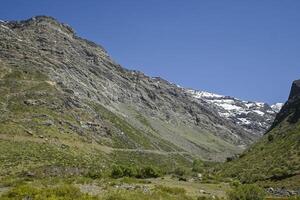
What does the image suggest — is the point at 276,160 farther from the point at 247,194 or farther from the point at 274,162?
the point at 247,194

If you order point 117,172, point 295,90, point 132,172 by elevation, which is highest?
point 295,90

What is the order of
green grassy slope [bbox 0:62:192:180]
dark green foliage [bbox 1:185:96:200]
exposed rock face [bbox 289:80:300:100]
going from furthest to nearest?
exposed rock face [bbox 289:80:300:100] → green grassy slope [bbox 0:62:192:180] → dark green foliage [bbox 1:185:96:200]

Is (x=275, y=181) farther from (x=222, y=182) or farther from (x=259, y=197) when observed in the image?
(x=259, y=197)

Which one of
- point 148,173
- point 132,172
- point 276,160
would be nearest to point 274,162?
point 276,160

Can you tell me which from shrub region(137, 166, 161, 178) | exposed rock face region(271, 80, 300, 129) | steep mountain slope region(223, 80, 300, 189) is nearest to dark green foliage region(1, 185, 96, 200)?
steep mountain slope region(223, 80, 300, 189)

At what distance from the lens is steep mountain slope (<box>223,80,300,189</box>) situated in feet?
238

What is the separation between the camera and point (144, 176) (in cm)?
8900

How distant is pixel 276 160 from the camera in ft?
277

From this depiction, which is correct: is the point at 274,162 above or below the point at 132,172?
above

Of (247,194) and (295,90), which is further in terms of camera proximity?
(295,90)

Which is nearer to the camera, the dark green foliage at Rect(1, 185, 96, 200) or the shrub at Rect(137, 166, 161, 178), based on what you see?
the dark green foliage at Rect(1, 185, 96, 200)

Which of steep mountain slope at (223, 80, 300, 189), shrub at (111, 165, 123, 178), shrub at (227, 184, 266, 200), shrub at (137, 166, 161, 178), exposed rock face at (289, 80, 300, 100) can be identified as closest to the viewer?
shrub at (227, 184, 266, 200)

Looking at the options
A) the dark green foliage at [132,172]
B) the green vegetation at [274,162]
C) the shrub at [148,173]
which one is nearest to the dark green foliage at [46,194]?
the dark green foliage at [132,172]

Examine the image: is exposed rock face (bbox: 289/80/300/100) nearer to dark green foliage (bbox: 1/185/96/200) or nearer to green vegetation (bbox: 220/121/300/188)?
green vegetation (bbox: 220/121/300/188)
